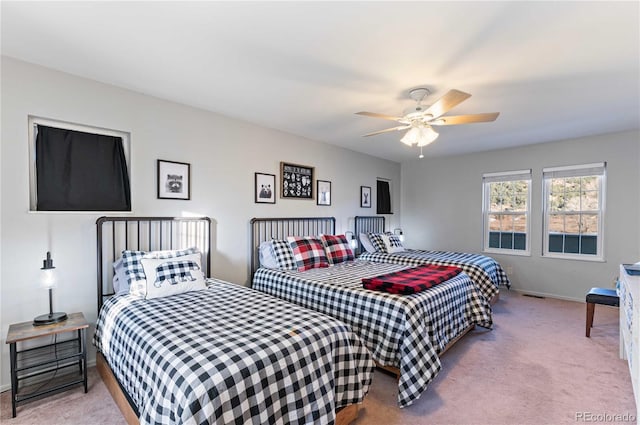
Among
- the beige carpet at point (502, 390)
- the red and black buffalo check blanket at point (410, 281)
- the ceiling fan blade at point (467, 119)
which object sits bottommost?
the beige carpet at point (502, 390)

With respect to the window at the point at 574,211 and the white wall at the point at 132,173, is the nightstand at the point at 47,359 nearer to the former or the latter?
the white wall at the point at 132,173

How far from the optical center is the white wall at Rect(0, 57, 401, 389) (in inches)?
86.4

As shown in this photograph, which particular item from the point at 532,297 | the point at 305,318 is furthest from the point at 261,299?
the point at 532,297

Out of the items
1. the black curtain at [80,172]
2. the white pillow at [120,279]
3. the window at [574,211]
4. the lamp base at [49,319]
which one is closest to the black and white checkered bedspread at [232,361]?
the white pillow at [120,279]

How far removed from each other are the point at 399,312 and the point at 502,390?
967 millimetres

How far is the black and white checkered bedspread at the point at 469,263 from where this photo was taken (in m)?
3.72

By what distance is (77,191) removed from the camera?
250cm

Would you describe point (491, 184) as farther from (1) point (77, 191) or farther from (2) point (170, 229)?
(1) point (77, 191)

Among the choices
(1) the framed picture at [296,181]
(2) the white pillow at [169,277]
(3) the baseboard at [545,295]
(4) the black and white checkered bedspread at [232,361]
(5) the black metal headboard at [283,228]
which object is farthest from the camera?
(3) the baseboard at [545,295]

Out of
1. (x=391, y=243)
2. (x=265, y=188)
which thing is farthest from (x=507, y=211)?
(x=265, y=188)

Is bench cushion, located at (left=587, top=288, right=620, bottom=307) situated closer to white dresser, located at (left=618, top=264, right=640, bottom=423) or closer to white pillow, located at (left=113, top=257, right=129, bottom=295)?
white dresser, located at (left=618, top=264, right=640, bottom=423)

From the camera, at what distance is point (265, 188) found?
12.7 ft

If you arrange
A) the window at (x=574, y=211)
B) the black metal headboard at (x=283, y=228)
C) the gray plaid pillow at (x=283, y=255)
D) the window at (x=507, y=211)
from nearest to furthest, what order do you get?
the gray plaid pillow at (x=283, y=255) → the black metal headboard at (x=283, y=228) → the window at (x=574, y=211) → the window at (x=507, y=211)

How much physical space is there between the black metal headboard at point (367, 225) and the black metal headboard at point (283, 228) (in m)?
0.60
